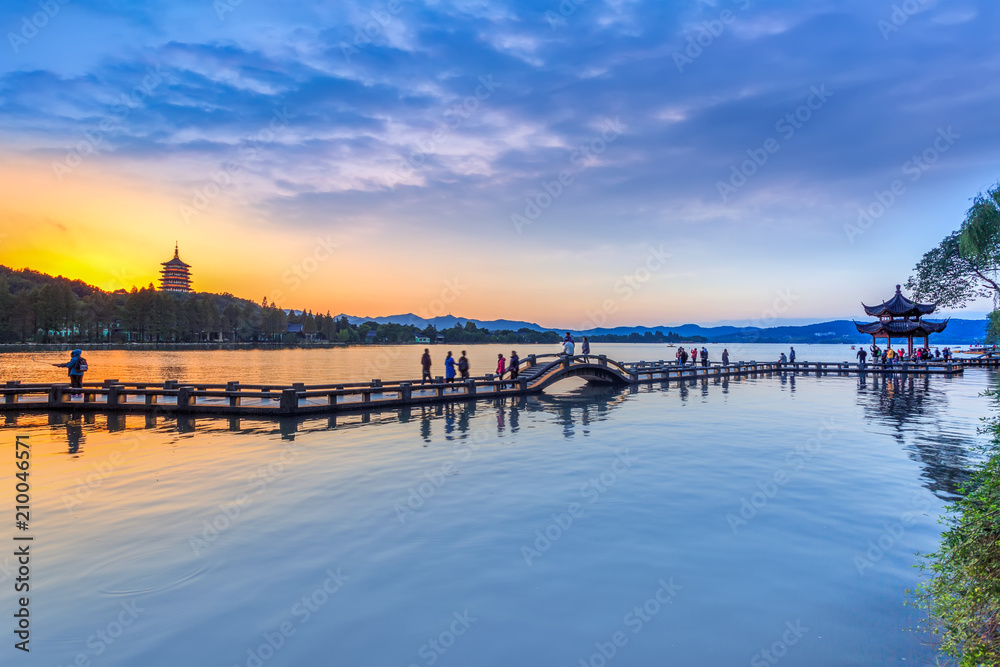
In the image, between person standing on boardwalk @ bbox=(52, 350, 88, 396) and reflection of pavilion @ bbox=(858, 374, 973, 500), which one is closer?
reflection of pavilion @ bbox=(858, 374, 973, 500)

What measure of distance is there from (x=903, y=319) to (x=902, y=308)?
154cm

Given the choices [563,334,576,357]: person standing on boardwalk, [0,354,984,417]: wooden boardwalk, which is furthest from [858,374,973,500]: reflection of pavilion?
[0,354,984,417]: wooden boardwalk

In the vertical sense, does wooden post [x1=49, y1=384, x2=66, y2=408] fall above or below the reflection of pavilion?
above

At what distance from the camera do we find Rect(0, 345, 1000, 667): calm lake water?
17.4 feet

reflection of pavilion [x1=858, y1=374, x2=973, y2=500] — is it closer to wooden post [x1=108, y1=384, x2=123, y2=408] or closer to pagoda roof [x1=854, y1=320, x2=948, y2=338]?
pagoda roof [x1=854, y1=320, x2=948, y2=338]

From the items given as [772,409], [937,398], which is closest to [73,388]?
[772,409]

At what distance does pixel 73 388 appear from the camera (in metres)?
21.1

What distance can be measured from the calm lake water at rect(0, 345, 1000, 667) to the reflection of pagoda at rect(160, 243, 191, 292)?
8357 inches

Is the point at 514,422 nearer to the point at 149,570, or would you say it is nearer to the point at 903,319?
the point at 149,570

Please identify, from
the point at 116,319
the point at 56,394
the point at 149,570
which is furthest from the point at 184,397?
the point at 116,319

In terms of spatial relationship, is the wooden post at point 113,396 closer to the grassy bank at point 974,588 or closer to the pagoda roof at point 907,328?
the grassy bank at point 974,588

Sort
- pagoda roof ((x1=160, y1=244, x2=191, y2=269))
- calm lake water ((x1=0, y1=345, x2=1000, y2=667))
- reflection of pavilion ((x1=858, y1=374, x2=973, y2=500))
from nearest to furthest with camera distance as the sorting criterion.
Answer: calm lake water ((x1=0, y1=345, x2=1000, y2=667))
reflection of pavilion ((x1=858, y1=374, x2=973, y2=500))
pagoda roof ((x1=160, y1=244, x2=191, y2=269))

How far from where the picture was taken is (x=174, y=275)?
196750mm

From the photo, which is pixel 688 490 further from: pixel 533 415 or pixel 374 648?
pixel 533 415
